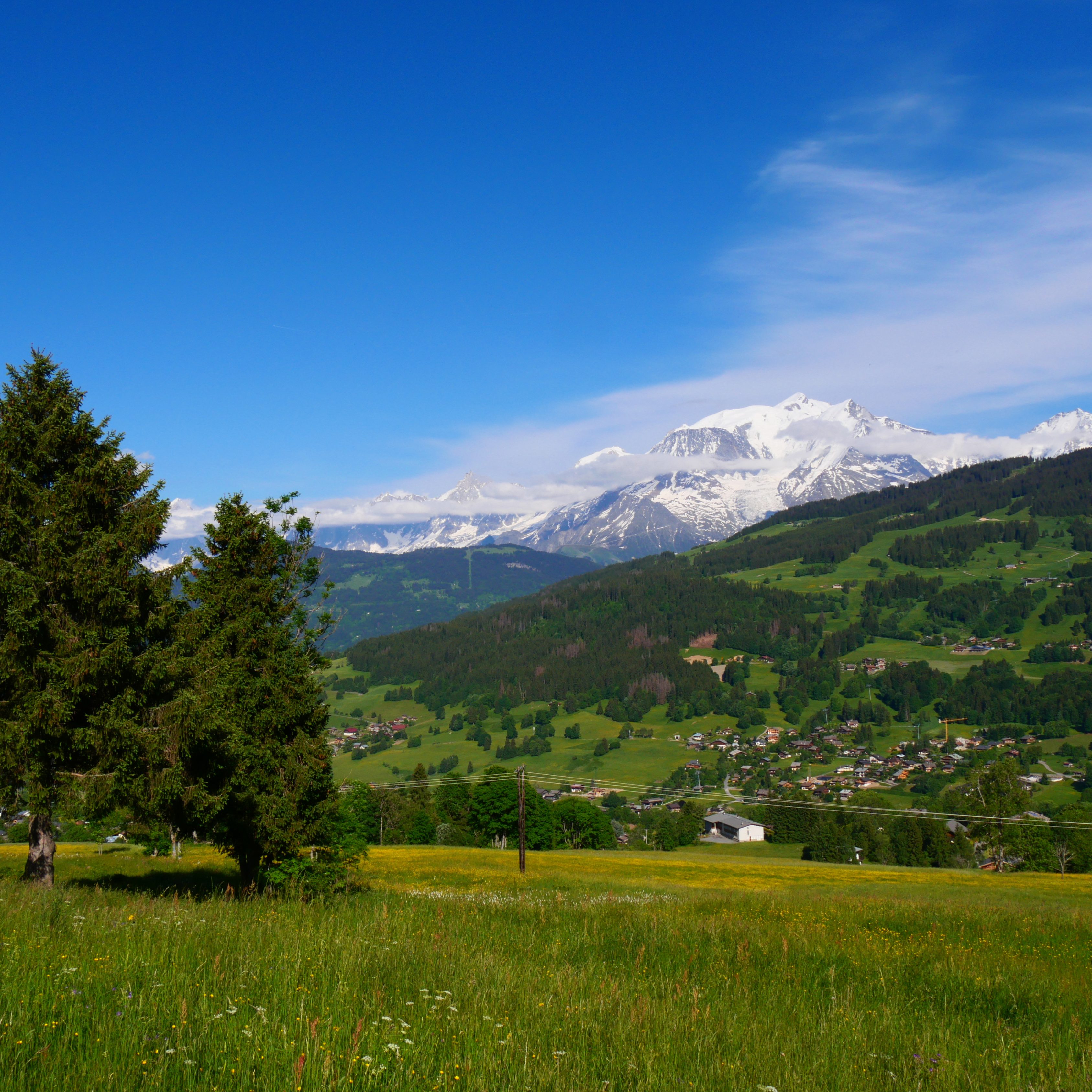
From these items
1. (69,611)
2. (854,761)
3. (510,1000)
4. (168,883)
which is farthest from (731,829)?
(510,1000)

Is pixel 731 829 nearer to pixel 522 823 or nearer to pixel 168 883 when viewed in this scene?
pixel 522 823

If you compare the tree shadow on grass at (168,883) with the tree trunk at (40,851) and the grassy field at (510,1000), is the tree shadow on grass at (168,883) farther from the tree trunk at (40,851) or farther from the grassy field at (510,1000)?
the grassy field at (510,1000)

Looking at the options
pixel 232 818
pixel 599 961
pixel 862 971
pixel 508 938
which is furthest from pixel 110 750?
pixel 862 971

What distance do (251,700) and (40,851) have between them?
5606 millimetres

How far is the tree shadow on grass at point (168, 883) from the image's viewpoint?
1703cm

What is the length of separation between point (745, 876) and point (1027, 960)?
142 feet

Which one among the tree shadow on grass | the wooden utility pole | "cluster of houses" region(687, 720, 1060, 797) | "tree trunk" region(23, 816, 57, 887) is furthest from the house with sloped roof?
"tree trunk" region(23, 816, 57, 887)

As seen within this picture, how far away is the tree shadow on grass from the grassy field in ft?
12.7

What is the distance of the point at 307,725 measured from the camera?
22.5 metres

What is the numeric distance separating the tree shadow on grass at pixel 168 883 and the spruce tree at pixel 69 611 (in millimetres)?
2230

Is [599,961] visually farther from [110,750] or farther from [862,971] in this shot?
[110,750]

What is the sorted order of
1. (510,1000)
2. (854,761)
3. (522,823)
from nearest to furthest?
1. (510,1000)
2. (522,823)
3. (854,761)

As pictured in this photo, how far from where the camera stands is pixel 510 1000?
6.66 meters

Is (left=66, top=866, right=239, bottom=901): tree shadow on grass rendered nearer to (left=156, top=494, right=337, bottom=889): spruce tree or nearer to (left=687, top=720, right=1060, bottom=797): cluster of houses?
(left=156, top=494, right=337, bottom=889): spruce tree
